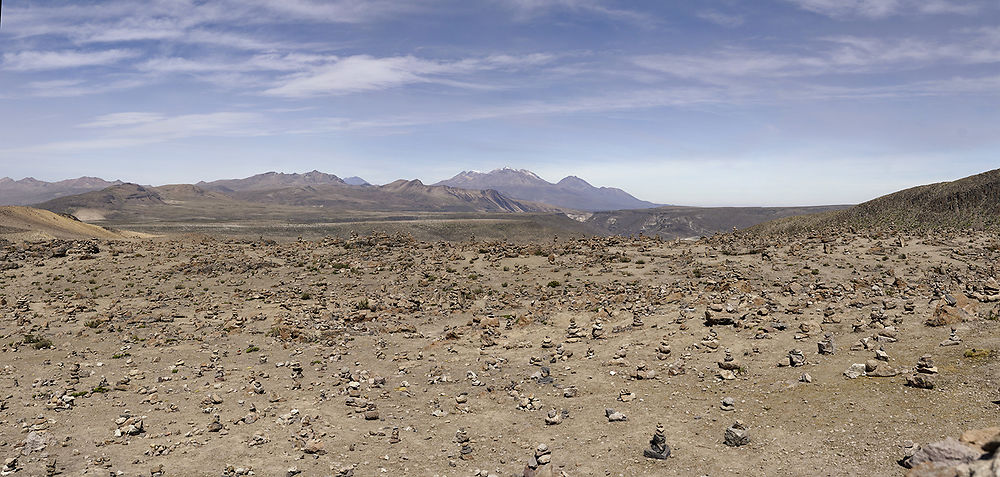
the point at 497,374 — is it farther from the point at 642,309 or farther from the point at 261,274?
the point at 261,274

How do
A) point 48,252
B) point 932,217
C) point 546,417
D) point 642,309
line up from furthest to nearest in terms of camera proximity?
point 932,217
point 48,252
point 642,309
point 546,417

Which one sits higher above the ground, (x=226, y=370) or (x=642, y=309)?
(x=642, y=309)

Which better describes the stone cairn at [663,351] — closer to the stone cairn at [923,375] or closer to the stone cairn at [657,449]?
the stone cairn at [657,449]

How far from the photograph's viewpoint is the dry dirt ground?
10484 millimetres

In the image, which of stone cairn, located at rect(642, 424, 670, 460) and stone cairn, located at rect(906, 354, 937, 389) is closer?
stone cairn, located at rect(642, 424, 670, 460)

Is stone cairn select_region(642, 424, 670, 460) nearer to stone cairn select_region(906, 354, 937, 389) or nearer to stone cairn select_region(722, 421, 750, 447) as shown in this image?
stone cairn select_region(722, 421, 750, 447)

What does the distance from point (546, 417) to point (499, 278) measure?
693 inches

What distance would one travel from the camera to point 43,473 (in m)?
10.6

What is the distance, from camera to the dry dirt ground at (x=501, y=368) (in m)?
10.5

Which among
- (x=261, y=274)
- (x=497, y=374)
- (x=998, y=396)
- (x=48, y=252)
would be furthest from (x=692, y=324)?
(x=48, y=252)

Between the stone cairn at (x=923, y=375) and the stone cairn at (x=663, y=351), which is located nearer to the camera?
the stone cairn at (x=923, y=375)

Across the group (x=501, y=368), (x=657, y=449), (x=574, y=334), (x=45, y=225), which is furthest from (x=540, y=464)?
(x=45, y=225)

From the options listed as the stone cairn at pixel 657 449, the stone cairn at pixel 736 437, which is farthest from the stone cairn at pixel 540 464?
the stone cairn at pixel 736 437

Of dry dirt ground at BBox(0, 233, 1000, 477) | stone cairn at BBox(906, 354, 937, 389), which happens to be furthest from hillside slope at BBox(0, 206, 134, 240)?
stone cairn at BBox(906, 354, 937, 389)
